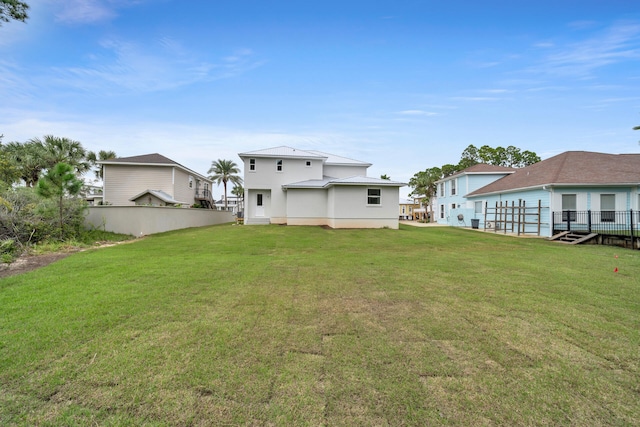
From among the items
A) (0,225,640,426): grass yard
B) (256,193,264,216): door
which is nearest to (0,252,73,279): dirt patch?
(0,225,640,426): grass yard

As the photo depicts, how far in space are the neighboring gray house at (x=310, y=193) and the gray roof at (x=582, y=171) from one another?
967cm

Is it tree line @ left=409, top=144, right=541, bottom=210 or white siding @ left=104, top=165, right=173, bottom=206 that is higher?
tree line @ left=409, top=144, right=541, bottom=210

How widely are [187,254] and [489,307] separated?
870cm

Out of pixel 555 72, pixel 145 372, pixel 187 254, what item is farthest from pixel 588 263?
pixel 555 72

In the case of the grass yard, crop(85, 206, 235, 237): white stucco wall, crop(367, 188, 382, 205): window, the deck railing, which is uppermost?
the deck railing

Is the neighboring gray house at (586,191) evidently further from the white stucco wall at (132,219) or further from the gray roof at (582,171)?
the white stucco wall at (132,219)

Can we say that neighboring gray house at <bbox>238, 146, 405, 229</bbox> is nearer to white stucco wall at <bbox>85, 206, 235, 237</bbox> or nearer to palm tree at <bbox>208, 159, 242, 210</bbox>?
white stucco wall at <bbox>85, 206, 235, 237</bbox>

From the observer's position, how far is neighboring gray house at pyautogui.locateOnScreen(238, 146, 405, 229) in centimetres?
1897

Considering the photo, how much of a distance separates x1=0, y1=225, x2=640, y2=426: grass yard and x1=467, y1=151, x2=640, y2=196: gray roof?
49.2 ft

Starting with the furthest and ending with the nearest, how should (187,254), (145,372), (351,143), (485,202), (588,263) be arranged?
(351,143) < (485,202) < (187,254) < (588,263) < (145,372)

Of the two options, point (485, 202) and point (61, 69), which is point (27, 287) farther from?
point (485, 202)

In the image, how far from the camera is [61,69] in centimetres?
1427

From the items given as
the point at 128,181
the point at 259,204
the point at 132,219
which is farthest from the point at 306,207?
the point at 128,181

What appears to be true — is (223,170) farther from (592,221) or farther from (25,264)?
(592,221)
